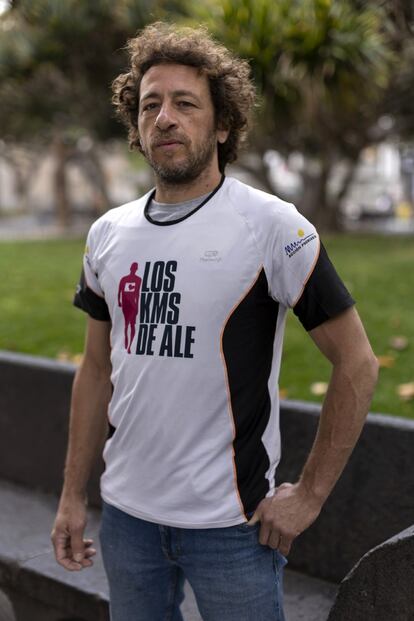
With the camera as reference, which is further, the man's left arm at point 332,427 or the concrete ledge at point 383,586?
the man's left arm at point 332,427

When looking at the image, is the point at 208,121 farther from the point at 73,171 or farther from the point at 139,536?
the point at 73,171

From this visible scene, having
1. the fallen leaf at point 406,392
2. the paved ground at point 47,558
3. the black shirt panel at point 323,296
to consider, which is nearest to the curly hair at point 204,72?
the black shirt panel at point 323,296

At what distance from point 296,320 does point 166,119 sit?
5.10 m

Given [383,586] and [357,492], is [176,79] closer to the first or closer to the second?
[383,586]

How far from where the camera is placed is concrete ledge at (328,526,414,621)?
1869mm

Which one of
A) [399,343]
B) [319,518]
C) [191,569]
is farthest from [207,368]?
[399,343]

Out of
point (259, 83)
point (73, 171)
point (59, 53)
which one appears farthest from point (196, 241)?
point (73, 171)

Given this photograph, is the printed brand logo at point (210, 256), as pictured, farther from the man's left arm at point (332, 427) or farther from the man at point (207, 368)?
the man's left arm at point (332, 427)

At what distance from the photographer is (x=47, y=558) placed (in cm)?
366

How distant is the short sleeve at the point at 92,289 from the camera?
7.75 ft

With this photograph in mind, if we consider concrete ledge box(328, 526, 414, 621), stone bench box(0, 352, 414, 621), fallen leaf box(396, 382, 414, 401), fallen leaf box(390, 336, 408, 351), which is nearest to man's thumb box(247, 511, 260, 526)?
concrete ledge box(328, 526, 414, 621)

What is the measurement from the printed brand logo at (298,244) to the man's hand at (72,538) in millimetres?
981

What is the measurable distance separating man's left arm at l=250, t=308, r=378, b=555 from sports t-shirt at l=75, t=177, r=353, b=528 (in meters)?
0.05

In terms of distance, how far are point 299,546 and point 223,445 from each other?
4.85ft
